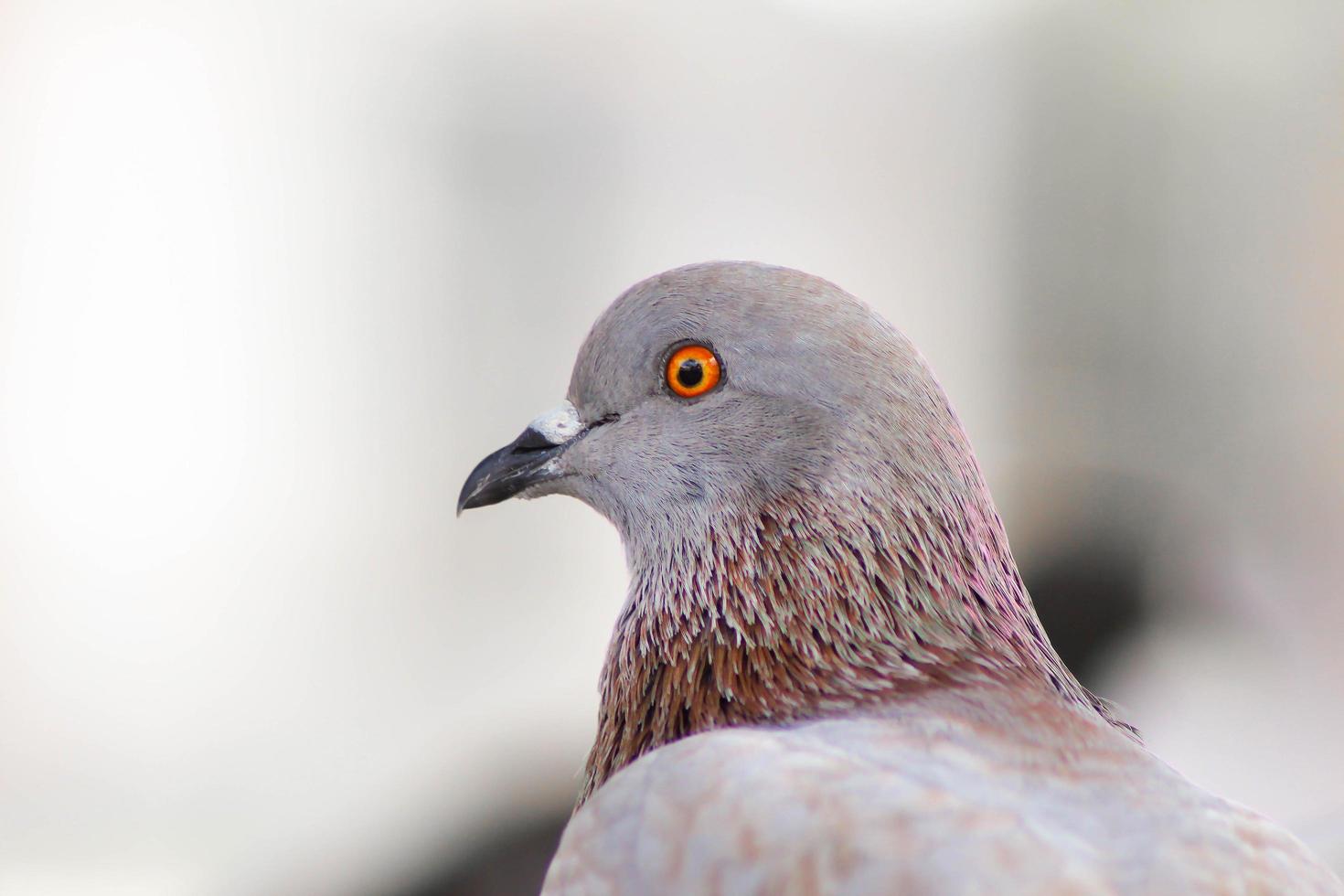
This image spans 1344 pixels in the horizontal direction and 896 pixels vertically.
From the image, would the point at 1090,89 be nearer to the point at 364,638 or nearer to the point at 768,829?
the point at 364,638

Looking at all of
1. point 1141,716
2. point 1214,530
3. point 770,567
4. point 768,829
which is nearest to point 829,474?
point 770,567

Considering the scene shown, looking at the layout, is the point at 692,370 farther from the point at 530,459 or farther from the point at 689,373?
the point at 530,459

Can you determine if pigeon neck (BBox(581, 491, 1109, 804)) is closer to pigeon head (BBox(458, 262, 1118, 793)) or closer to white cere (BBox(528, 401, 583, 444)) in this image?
pigeon head (BBox(458, 262, 1118, 793))

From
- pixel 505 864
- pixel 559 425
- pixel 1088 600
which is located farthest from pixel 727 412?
pixel 1088 600

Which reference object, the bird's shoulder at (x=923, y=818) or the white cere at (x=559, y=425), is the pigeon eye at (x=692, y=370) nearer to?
the white cere at (x=559, y=425)

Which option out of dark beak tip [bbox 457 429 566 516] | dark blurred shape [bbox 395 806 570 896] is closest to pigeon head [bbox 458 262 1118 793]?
dark beak tip [bbox 457 429 566 516]

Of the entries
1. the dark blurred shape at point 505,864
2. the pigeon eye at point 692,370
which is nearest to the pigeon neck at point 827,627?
the pigeon eye at point 692,370

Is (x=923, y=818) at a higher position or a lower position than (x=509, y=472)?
lower
